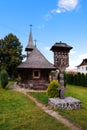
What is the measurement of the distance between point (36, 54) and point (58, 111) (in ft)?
49.6

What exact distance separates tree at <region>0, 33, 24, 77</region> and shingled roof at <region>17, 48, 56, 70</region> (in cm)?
1342

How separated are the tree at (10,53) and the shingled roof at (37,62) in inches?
528

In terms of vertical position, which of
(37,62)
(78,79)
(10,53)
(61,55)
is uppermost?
(10,53)

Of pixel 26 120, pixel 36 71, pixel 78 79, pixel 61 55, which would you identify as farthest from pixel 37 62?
pixel 26 120

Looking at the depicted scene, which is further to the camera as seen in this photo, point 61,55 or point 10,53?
point 10,53

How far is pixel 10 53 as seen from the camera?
3888 centimetres

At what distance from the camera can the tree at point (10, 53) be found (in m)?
38.7

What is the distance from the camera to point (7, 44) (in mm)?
39812

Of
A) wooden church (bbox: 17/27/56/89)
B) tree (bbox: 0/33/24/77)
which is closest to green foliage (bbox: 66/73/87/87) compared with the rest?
wooden church (bbox: 17/27/56/89)

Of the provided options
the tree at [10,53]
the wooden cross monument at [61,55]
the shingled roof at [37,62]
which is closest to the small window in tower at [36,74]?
the shingled roof at [37,62]

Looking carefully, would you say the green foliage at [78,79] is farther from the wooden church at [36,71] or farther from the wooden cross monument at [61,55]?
the wooden cross monument at [61,55]

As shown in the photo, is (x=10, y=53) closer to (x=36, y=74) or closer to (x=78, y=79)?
(x=78, y=79)

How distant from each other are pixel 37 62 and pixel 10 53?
15650mm

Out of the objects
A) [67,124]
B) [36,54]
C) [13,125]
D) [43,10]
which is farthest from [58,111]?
[36,54]
